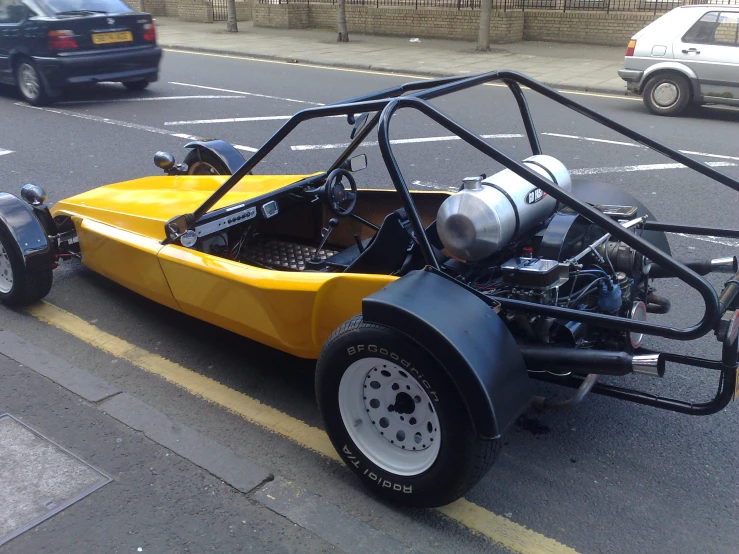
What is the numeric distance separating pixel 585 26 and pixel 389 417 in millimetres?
17212

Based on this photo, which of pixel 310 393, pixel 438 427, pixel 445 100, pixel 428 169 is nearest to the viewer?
pixel 438 427

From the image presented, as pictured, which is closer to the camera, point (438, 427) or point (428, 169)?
point (438, 427)

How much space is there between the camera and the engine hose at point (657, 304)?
341 cm

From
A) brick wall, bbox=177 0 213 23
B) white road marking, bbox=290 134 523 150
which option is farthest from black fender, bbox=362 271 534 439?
brick wall, bbox=177 0 213 23

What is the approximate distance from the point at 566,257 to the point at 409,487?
1175 mm

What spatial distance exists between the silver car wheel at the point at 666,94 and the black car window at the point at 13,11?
29.9 ft

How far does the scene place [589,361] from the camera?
266 centimetres

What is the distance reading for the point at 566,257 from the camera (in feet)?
10.2

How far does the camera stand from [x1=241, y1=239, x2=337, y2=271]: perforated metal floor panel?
Answer: 4.42m

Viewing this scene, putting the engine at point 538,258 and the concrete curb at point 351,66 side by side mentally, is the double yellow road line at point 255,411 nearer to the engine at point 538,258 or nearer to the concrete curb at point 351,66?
the engine at point 538,258

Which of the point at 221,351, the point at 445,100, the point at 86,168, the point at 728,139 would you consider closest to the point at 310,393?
the point at 221,351

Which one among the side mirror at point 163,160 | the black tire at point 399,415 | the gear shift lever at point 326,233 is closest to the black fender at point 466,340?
the black tire at point 399,415

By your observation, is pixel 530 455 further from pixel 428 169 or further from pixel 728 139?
pixel 728 139

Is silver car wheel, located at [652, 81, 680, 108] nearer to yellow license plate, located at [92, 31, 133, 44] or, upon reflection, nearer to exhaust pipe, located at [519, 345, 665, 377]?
yellow license plate, located at [92, 31, 133, 44]
